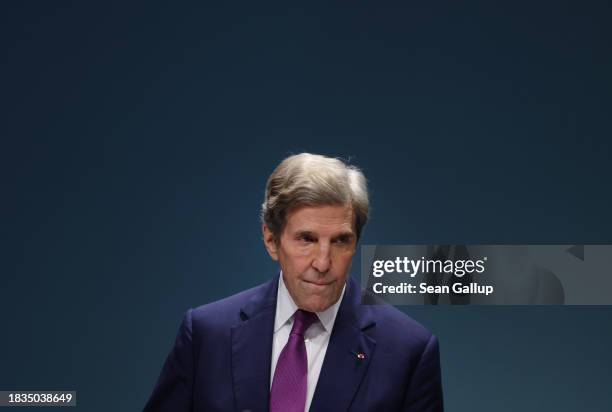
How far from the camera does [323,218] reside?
1.61m

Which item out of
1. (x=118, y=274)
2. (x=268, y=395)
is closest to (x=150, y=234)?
(x=118, y=274)

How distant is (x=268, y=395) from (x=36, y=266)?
54.9 inches

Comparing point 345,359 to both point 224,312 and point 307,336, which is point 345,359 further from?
point 224,312

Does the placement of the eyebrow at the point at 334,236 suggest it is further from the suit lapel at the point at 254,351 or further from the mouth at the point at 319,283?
the suit lapel at the point at 254,351

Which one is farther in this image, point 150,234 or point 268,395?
point 150,234

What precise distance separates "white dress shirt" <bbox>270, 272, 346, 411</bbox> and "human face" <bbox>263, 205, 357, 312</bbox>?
0.04 metres

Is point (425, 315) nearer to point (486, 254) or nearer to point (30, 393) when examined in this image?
point (486, 254)

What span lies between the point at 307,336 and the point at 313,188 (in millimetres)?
300

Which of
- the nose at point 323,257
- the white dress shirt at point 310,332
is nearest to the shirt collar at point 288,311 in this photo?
the white dress shirt at point 310,332

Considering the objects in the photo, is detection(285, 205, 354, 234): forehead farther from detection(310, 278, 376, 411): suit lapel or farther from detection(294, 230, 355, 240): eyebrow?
detection(310, 278, 376, 411): suit lapel

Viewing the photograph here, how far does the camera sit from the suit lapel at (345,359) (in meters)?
1.63

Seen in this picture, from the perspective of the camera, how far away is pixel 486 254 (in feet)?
8.86

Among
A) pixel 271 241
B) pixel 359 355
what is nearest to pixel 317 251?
pixel 271 241

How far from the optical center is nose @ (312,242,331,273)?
161 centimetres
